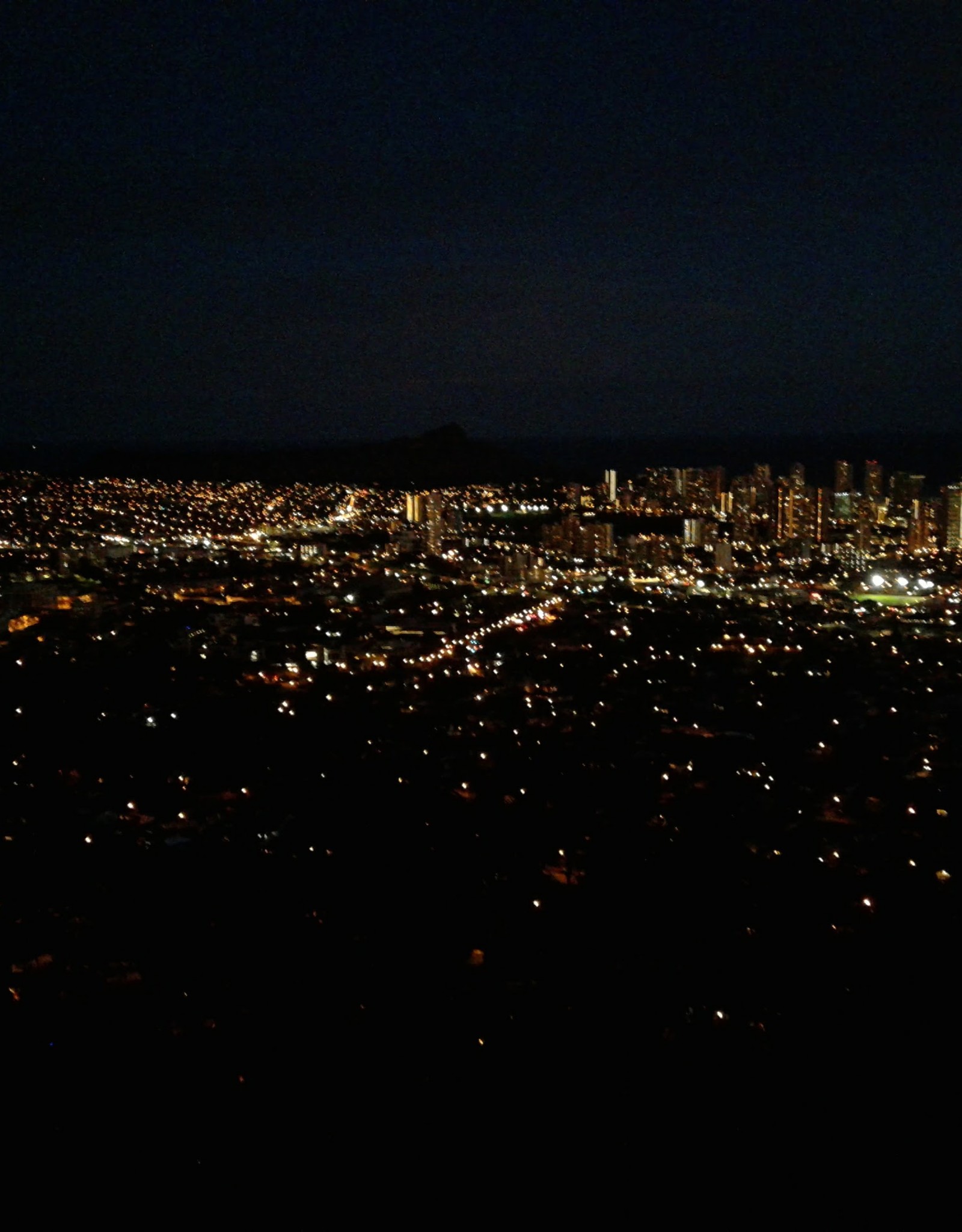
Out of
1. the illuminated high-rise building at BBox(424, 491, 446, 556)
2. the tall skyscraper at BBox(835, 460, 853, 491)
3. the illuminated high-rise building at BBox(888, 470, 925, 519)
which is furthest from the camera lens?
the tall skyscraper at BBox(835, 460, 853, 491)

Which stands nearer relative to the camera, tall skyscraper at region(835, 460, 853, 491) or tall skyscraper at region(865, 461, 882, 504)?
tall skyscraper at region(865, 461, 882, 504)

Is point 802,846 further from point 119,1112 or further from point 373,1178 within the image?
point 119,1112

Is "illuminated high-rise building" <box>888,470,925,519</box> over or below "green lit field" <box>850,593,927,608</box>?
over

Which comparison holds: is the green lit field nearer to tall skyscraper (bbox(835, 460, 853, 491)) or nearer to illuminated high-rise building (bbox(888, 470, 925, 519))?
illuminated high-rise building (bbox(888, 470, 925, 519))

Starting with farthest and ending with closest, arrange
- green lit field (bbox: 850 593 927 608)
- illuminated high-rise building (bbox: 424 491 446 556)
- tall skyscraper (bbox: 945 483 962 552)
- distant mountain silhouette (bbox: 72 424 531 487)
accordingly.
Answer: distant mountain silhouette (bbox: 72 424 531 487) → illuminated high-rise building (bbox: 424 491 446 556) → tall skyscraper (bbox: 945 483 962 552) → green lit field (bbox: 850 593 927 608)

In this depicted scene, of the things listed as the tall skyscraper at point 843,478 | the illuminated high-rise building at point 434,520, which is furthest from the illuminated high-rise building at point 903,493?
the illuminated high-rise building at point 434,520

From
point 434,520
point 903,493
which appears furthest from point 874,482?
point 434,520

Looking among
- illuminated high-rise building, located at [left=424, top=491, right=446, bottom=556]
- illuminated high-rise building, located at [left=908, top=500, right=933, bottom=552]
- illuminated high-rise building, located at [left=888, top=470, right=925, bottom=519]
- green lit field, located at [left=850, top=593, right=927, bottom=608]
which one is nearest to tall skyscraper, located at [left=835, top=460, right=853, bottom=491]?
illuminated high-rise building, located at [left=888, top=470, right=925, bottom=519]

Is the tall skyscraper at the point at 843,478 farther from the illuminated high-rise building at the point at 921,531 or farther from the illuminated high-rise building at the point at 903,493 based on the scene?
the illuminated high-rise building at the point at 921,531

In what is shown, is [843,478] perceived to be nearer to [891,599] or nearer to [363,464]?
[891,599]
